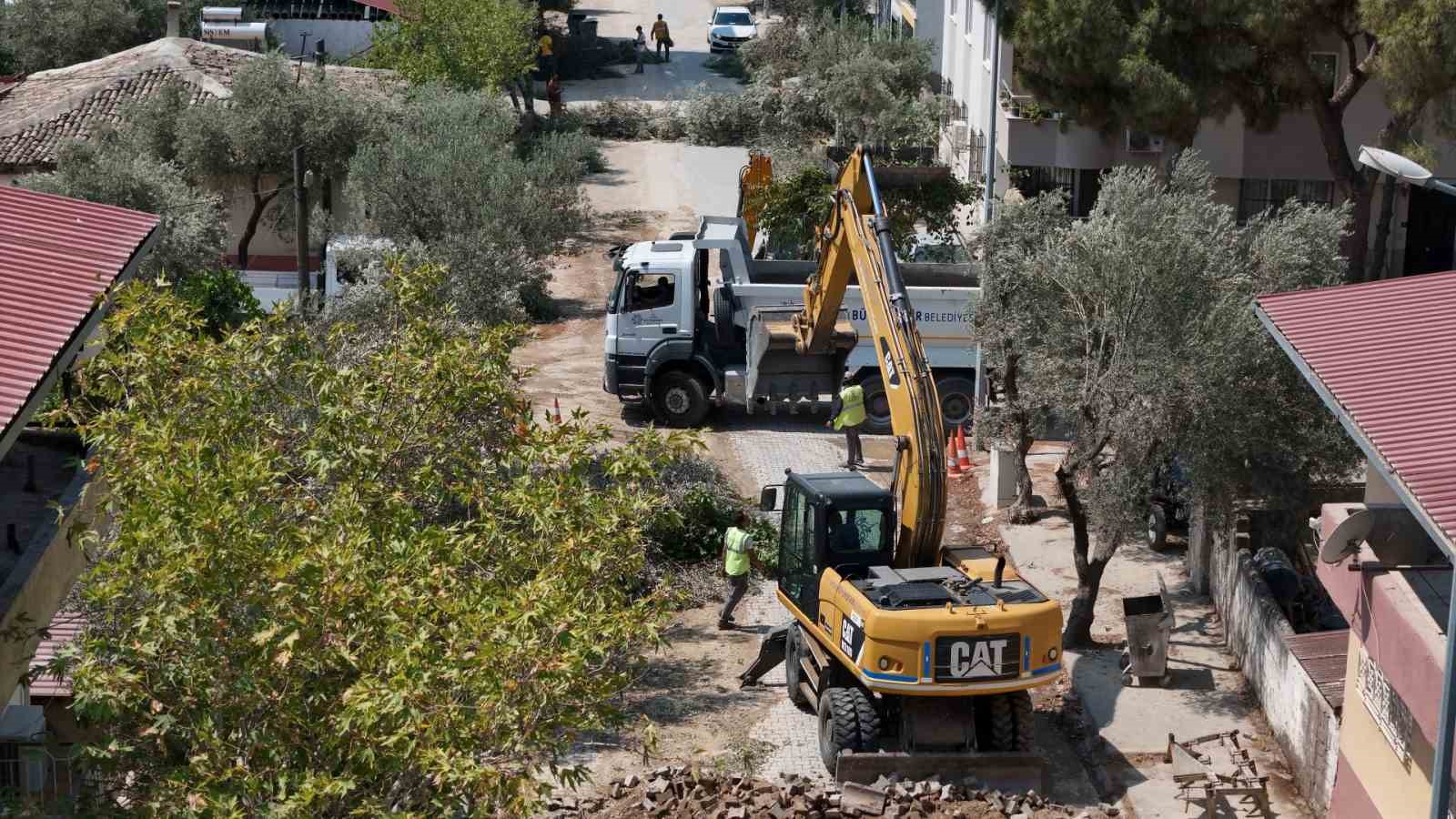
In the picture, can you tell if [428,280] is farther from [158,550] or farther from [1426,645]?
[1426,645]

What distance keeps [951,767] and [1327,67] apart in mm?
18141

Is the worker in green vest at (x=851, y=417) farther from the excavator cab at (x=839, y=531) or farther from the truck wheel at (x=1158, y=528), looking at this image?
the excavator cab at (x=839, y=531)

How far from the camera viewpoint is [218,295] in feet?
83.4

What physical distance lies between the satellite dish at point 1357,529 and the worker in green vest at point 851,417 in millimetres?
10471

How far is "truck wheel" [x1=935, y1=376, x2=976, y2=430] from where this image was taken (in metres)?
24.8

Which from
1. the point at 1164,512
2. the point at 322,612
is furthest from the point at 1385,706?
the point at 1164,512

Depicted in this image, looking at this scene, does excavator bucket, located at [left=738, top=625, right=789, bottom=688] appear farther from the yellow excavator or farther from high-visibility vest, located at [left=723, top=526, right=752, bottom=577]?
high-visibility vest, located at [left=723, top=526, right=752, bottom=577]

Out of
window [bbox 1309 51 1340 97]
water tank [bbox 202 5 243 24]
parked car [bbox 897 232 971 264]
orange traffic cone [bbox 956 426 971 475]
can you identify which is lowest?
orange traffic cone [bbox 956 426 971 475]

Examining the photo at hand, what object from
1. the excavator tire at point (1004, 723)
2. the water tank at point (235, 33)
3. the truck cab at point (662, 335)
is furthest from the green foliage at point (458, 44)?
the excavator tire at point (1004, 723)

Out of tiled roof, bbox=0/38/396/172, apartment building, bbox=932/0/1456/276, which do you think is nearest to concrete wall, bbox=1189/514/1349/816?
apartment building, bbox=932/0/1456/276

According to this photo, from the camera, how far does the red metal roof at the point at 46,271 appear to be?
10.1m

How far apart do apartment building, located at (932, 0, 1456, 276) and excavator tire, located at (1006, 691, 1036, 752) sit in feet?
50.1

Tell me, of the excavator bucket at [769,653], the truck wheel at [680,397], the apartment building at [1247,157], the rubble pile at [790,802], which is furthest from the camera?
the apartment building at [1247,157]

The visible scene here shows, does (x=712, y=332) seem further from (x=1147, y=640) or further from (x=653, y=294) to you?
(x=1147, y=640)
